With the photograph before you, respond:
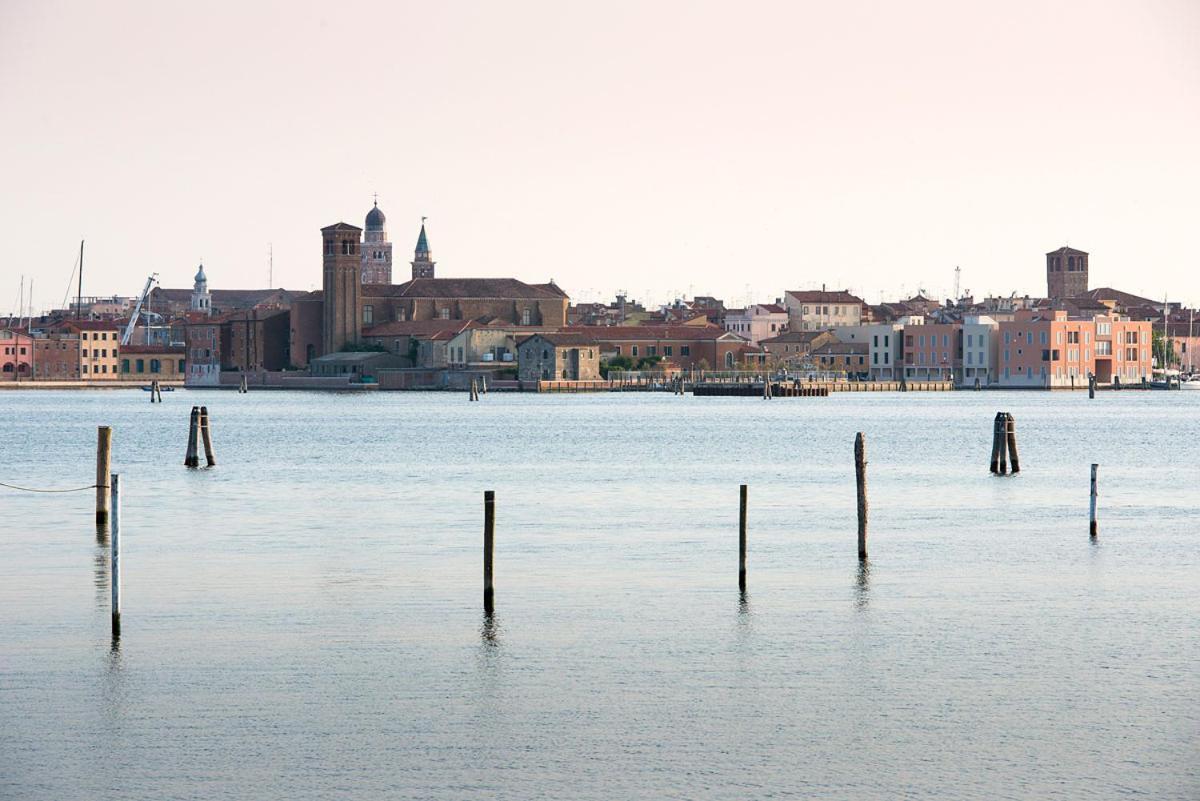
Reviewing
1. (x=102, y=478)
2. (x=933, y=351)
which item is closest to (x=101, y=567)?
(x=102, y=478)

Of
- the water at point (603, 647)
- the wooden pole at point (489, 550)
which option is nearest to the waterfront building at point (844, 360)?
the water at point (603, 647)

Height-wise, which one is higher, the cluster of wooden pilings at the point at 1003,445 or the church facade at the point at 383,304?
the church facade at the point at 383,304

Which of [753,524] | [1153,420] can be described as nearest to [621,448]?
[753,524]

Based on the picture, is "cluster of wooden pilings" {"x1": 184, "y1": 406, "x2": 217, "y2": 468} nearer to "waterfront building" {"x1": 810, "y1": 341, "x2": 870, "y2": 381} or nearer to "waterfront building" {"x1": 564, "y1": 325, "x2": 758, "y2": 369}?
"waterfront building" {"x1": 564, "y1": 325, "x2": 758, "y2": 369}

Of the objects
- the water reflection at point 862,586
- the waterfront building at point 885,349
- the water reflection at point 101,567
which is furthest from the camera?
the waterfront building at point 885,349

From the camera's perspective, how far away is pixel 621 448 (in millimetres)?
67625

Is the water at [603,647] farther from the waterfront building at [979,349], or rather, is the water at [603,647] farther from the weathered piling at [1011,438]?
the waterfront building at [979,349]

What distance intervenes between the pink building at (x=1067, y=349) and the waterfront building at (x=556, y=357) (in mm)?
42465

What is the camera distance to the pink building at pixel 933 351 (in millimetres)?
187750

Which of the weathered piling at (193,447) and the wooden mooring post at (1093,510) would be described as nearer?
the wooden mooring post at (1093,510)

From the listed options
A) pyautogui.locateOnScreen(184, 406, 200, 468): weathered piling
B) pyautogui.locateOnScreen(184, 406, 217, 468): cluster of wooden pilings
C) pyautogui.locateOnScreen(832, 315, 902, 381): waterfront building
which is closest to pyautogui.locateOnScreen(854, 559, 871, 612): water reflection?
pyautogui.locateOnScreen(184, 406, 217, 468): cluster of wooden pilings

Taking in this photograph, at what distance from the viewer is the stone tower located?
18138 cm

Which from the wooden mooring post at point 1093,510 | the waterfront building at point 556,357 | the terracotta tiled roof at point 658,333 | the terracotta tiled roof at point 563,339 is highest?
the terracotta tiled roof at point 658,333

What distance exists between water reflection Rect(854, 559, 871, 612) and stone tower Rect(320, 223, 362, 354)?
157843mm
